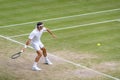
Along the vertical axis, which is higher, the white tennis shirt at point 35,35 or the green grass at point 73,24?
the white tennis shirt at point 35,35

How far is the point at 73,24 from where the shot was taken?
1086 inches

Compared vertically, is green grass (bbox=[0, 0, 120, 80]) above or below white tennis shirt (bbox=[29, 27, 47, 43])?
below

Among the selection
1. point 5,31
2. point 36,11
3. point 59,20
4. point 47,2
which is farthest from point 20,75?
point 47,2

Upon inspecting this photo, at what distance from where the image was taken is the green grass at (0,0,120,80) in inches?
870

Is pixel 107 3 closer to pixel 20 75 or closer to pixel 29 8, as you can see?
pixel 29 8

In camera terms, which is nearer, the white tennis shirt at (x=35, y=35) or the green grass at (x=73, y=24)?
the white tennis shirt at (x=35, y=35)

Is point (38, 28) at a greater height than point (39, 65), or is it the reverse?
point (38, 28)

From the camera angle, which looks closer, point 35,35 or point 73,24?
point 35,35

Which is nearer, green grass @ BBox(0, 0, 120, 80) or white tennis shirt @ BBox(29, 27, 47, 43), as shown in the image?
white tennis shirt @ BBox(29, 27, 47, 43)

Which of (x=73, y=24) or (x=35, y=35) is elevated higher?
(x=35, y=35)

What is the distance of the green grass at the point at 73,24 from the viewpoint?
22094 mm

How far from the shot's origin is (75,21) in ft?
92.7

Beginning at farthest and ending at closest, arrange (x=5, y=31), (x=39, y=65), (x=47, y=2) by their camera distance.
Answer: (x=47, y=2) → (x=5, y=31) → (x=39, y=65)

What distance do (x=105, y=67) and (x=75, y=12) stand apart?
11086 millimetres
